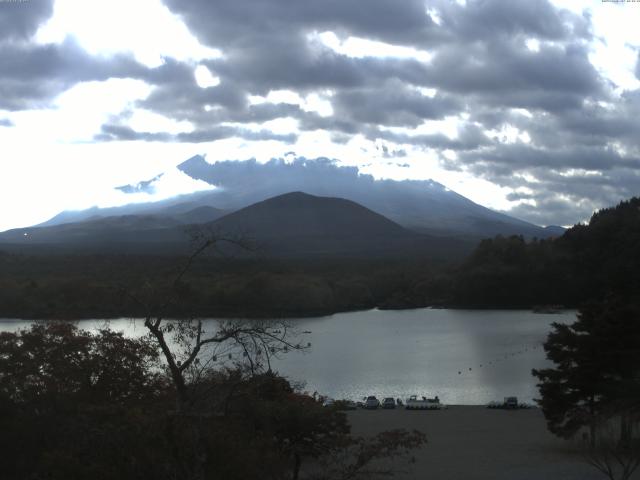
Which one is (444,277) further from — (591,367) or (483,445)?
(591,367)

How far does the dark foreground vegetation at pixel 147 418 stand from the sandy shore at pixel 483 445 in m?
1.19

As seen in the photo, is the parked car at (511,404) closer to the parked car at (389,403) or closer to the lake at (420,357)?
the lake at (420,357)

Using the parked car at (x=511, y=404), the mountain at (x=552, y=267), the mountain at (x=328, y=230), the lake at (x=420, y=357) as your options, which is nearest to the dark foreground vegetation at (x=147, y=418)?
the parked car at (x=511, y=404)

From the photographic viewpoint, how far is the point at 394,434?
31.8ft

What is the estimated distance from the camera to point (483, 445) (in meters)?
17.1

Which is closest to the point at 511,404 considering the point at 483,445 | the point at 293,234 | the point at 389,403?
the point at 389,403

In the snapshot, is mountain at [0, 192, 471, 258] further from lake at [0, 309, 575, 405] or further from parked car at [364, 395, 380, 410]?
parked car at [364, 395, 380, 410]

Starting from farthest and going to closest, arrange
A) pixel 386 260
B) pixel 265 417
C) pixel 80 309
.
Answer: pixel 386 260
pixel 80 309
pixel 265 417

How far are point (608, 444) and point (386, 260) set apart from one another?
78814 millimetres

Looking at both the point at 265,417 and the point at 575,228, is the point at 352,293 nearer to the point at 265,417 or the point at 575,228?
the point at 575,228

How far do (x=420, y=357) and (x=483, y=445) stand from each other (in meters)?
17.8

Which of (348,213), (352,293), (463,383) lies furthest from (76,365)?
(348,213)

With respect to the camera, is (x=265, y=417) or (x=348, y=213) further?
(x=348, y=213)

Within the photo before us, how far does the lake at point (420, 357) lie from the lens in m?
27.4
